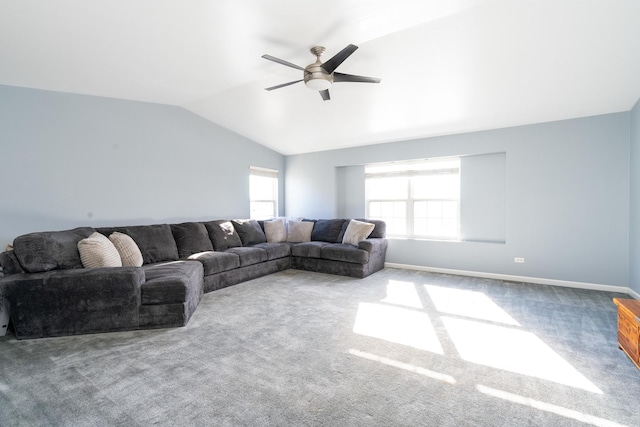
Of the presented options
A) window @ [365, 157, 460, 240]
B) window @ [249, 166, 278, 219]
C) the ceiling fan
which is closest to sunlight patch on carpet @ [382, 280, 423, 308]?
window @ [365, 157, 460, 240]

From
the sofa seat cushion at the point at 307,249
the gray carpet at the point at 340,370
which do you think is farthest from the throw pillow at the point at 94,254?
the sofa seat cushion at the point at 307,249

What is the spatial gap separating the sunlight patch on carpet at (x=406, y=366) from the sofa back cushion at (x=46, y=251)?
289 cm

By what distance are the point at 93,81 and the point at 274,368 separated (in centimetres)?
374

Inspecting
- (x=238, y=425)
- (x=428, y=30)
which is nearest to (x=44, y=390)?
(x=238, y=425)

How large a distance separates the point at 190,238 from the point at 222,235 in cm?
56

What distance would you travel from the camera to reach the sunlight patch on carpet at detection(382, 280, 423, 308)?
3.55m

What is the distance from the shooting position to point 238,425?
1.60 m

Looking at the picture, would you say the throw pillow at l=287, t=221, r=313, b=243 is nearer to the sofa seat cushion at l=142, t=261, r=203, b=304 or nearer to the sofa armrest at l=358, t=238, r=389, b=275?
the sofa armrest at l=358, t=238, r=389, b=275

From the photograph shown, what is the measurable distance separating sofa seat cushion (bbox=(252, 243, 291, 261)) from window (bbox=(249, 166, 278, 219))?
1208 mm

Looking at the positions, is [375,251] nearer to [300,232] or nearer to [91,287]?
[300,232]

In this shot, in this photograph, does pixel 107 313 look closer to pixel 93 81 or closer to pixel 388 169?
pixel 93 81

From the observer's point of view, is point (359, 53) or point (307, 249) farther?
point (307, 249)

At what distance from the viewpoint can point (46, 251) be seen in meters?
2.84

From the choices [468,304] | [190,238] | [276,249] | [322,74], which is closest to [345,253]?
[276,249]
